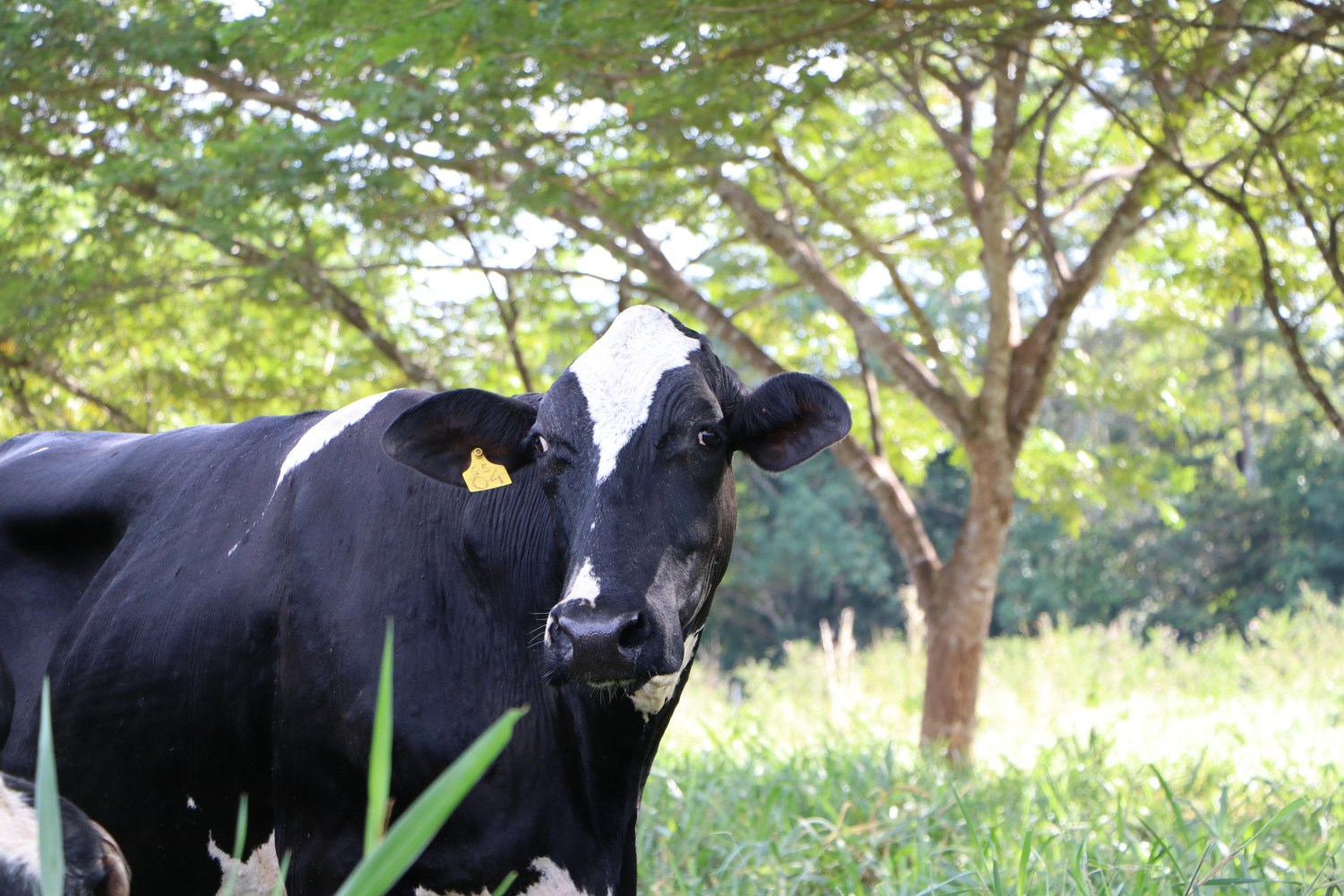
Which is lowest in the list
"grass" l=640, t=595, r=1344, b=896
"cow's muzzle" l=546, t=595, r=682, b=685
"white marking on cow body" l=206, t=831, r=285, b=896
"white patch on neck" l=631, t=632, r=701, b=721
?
"grass" l=640, t=595, r=1344, b=896

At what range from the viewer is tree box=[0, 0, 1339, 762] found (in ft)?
18.4

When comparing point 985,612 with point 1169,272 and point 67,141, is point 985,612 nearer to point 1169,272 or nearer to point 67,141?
point 1169,272

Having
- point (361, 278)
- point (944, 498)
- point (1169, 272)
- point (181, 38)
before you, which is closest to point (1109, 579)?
point (944, 498)

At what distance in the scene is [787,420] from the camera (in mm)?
3412

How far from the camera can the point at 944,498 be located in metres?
→ 33.6

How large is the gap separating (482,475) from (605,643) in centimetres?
84

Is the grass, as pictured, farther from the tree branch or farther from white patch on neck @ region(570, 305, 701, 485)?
the tree branch

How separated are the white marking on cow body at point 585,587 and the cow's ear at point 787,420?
0.71m

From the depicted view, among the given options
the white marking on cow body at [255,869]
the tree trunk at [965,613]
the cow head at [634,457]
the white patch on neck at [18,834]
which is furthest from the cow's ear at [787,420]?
the tree trunk at [965,613]

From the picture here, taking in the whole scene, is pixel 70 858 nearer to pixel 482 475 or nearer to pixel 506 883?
pixel 506 883

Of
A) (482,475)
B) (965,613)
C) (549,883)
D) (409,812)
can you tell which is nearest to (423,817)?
(409,812)

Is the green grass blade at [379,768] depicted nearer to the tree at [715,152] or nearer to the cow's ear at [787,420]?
the cow's ear at [787,420]

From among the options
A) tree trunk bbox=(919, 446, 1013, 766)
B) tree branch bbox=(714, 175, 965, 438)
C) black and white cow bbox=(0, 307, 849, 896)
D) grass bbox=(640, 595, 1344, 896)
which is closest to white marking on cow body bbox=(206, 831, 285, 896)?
black and white cow bbox=(0, 307, 849, 896)

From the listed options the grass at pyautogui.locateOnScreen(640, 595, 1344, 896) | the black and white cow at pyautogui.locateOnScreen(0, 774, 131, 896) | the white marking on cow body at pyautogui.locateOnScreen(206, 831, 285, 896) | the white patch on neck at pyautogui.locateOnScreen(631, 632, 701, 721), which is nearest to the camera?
the black and white cow at pyautogui.locateOnScreen(0, 774, 131, 896)
